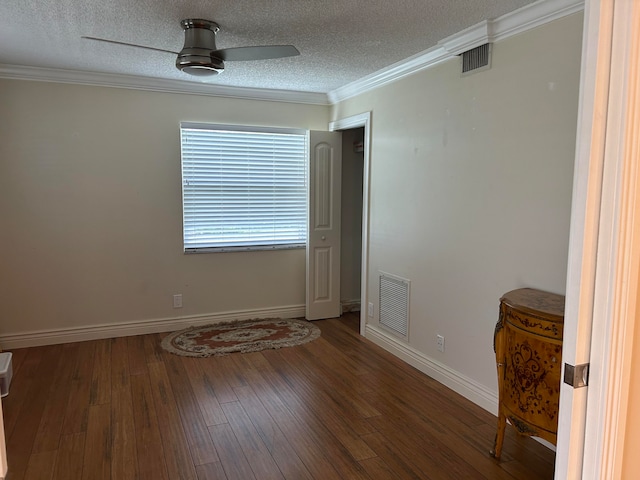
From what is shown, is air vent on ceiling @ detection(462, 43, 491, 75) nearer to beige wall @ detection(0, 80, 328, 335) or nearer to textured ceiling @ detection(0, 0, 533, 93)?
textured ceiling @ detection(0, 0, 533, 93)

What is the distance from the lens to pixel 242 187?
487 cm

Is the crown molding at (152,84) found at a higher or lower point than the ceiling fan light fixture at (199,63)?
higher

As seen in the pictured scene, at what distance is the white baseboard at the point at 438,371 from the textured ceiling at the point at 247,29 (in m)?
2.34

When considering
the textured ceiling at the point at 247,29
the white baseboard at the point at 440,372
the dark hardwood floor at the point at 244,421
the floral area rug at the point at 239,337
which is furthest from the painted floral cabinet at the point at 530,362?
the floral area rug at the point at 239,337

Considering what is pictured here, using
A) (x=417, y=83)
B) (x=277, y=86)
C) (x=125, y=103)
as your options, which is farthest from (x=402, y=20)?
(x=125, y=103)

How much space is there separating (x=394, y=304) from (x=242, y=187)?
2039mm

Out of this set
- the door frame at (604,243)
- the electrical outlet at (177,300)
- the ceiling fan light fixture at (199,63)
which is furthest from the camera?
the electrical outlet at (177,300)

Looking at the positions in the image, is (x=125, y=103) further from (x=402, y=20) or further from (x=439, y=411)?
(x=439, y=411)

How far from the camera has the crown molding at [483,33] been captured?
244 cm

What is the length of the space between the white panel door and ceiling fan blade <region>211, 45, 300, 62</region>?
2.15 m

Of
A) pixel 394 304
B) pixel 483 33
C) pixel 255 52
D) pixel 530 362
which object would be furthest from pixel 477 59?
pixel 394 304

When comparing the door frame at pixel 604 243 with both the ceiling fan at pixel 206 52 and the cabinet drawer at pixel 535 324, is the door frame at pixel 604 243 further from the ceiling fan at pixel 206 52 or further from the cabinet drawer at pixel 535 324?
the ceiling fan at pixel 206 52

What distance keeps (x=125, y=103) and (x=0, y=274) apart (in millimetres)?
1870

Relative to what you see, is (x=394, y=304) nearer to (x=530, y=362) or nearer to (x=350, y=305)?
(x=350, y=305)
